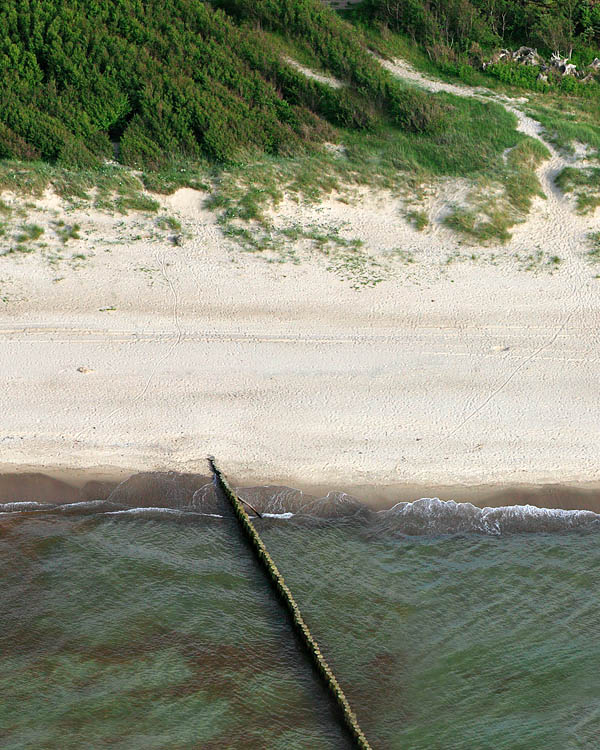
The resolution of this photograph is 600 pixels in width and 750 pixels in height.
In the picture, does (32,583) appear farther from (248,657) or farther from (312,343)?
(312,343)

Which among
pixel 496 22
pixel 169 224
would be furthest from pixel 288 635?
pixel 496 22

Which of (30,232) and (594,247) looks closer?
(30,232)

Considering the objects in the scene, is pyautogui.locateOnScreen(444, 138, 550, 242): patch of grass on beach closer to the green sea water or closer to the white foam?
the green sea water

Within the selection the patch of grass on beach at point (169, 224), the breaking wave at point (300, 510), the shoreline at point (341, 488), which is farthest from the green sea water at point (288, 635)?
the patch of grass on beach at point (169, 224)

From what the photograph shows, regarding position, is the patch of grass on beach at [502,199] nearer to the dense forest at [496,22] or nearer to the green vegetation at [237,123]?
the green vegetation at [237,123]

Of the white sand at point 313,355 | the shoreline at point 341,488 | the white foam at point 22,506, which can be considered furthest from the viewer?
the white sand at point 313,355

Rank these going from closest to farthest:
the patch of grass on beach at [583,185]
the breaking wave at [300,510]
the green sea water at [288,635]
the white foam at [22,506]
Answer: the green sea water at [288,635] → the white foam at [22,506] → the breaking wave at [300,510] → the patch of grass on beach at [583,185]

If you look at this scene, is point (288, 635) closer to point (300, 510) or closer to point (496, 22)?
point (300, 510)
